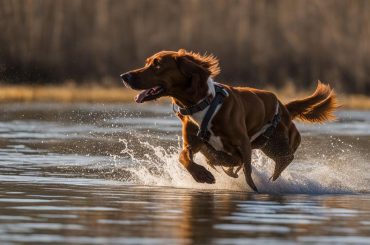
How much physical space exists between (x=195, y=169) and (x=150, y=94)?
84 centimetres

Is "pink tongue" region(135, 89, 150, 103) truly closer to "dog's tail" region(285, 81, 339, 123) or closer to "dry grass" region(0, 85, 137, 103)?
"dog's tail" region(285, 81, 339, 123)

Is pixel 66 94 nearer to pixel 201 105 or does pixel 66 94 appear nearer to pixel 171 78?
pixel 171 78

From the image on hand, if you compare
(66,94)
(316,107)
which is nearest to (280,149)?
(316,107)

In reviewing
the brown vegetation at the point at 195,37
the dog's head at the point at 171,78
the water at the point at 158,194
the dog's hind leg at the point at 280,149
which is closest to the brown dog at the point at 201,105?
the dog's head at the point at 171,78

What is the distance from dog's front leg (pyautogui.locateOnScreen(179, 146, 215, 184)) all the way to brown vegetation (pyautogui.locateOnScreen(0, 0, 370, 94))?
15.7m

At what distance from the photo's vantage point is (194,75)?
1211 centimetres

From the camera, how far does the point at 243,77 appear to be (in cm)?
2838

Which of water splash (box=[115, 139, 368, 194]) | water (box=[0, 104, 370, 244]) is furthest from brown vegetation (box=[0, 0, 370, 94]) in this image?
water splash (box=[115, 139, 368, 194])

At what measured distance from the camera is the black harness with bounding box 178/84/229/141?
1193cm

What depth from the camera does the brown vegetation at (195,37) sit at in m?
28.0

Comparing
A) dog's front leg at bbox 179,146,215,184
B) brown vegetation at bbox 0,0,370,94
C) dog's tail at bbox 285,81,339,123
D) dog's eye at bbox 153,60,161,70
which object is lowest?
brown vegetation at bbox 0,0,370,94

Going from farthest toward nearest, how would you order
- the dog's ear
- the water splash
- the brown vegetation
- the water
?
the brown vegetation
the water splash
the dog's ear
the water

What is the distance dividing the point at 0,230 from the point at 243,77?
2011 centimetres

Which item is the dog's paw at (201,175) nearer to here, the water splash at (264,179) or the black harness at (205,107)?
the black harness at (205,107)
